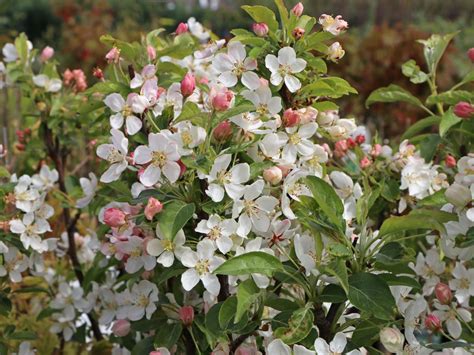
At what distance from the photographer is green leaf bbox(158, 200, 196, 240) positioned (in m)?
1.22

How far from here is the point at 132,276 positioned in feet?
5.02

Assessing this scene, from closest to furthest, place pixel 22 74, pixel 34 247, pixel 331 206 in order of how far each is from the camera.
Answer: pixel 331 206 < pixel 34 247 < pixel 22 74

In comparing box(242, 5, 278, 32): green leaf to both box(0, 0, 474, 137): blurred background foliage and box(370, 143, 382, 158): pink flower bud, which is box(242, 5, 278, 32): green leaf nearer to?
box(370, 143, 382, 158): pink flower bud

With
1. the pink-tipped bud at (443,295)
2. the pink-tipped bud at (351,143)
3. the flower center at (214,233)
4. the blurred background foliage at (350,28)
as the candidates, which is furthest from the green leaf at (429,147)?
the blurred background foliage at (350,28)

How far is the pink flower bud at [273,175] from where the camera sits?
1311 mm

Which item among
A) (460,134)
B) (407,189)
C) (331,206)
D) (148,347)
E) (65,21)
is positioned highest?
(331,206)

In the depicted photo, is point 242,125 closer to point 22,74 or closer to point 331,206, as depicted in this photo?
point 331,206

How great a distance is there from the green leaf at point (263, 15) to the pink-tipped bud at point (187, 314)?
52cm

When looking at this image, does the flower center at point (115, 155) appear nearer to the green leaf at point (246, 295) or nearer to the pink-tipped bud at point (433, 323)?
the green leaf at point (246, 295)

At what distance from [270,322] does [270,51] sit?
0.49m

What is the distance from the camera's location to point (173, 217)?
4.04ft

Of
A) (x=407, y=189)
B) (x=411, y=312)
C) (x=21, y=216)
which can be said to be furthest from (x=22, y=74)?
(x=411, y=312)

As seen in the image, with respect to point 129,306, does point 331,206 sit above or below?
above

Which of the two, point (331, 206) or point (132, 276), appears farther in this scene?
point (132, 276)
